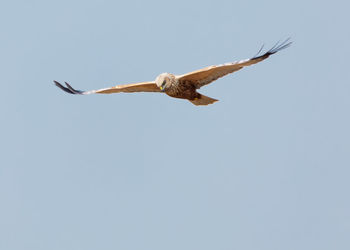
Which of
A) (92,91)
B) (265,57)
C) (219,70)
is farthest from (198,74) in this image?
(92,91)

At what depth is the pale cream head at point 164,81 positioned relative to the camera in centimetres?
2141

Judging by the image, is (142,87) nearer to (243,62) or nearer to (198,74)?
(198,74)

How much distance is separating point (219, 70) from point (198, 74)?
0.60 m

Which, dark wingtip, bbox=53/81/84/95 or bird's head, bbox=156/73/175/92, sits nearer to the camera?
bird's head, bbox=156/73/175/92

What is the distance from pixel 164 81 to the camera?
21406mm

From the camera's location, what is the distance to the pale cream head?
21.4 meters

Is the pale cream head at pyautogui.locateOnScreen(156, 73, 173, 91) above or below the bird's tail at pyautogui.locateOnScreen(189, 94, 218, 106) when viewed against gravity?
above

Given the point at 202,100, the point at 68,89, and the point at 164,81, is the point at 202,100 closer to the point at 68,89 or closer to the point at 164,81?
the point at 164,81

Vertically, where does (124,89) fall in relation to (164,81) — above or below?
above

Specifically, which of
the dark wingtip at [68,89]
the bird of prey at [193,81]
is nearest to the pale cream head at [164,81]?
the bird of prey at [193,81]

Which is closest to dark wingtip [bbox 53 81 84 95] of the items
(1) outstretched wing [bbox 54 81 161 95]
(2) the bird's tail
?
(1) outstretched wing [bbox 54 81 161 95]

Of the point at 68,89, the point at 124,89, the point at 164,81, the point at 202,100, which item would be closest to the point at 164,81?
the point at 164,81

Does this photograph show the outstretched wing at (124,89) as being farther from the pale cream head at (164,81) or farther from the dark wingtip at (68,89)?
the pale cream head at (164,81)

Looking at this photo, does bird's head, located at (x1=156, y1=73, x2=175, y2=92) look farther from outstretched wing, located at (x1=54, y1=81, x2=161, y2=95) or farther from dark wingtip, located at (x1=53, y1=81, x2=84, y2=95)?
dark wingtip, located at (x1=53, y1=81, x2=84, y2=95)
